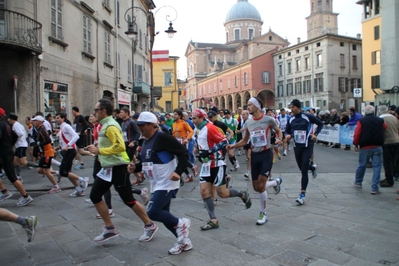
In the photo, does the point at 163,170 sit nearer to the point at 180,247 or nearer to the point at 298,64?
the point at 180,247

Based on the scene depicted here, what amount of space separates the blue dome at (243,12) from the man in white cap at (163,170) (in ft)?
289

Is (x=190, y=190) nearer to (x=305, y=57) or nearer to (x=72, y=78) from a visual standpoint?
(x=72, y=78)

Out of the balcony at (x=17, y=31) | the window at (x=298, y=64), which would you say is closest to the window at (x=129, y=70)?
the balcony at (x=17, y=31)

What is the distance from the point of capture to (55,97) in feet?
47.8

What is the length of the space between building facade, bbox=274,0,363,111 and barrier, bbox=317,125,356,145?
27347mm

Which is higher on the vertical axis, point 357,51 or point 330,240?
point 357,51

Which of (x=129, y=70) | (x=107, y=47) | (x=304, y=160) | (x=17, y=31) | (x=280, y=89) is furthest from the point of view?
(x=280, y=89)

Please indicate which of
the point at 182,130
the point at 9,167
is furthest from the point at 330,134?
the point at 9,167

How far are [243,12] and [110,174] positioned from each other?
3492 inches

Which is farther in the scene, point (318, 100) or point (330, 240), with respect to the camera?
point (318, 100)

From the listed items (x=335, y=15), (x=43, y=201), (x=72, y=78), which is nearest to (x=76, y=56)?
(x=72, y=78)

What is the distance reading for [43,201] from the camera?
7527 mm

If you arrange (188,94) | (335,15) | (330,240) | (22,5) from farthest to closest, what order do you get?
1. (188,94)
2. (335,15)
3. (22,5)
4. (330,240)

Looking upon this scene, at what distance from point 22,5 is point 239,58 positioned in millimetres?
76949
